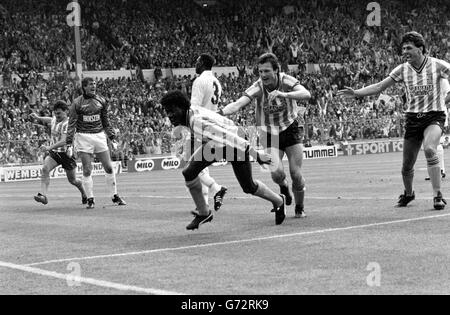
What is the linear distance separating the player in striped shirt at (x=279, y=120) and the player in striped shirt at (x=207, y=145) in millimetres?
934

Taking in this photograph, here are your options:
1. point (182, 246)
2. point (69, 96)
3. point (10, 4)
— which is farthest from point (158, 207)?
point (10, 4)

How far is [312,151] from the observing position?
4269 cm

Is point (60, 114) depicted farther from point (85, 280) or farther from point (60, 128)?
point (85, 280)

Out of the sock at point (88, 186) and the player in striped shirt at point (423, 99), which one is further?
the sock at point (88, 186)

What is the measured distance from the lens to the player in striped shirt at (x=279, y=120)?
36.1 ft

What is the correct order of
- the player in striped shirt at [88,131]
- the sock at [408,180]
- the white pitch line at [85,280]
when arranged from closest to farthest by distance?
the white pitch line at [85,280] < the sock at [408,180] < the player in striped shirt at [88,131]

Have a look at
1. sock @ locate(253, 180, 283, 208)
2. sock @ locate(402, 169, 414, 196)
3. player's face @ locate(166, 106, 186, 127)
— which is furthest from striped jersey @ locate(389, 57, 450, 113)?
player's face @ locate(166, 106, 186, 127)

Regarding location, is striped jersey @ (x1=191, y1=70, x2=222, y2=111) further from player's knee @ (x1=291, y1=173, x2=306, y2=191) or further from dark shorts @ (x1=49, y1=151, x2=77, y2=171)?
dark shorts @ (x1=49, y1=151, x2=77, y2=171)

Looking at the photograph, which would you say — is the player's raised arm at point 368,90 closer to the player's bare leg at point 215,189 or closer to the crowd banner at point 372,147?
the player's bare leg at point 215,189

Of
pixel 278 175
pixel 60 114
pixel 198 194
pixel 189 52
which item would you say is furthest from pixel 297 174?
→ pixel 189 52

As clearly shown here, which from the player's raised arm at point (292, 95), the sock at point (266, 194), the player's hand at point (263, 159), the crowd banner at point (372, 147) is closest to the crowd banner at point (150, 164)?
the crowd banner at point (372, 147)

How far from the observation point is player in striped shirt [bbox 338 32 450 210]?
11.1 m

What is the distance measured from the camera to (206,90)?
12.6 m

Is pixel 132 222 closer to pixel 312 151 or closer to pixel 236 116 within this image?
pixel 236 116
